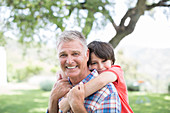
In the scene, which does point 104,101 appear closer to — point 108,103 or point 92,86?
point 108,103

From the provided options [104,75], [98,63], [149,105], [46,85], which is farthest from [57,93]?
[46,85]

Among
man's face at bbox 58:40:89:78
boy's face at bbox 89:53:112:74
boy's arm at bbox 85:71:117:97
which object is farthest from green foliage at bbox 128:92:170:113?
man's face at bbox 58:40:89:78

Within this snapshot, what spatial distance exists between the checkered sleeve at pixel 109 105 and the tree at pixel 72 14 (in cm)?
317

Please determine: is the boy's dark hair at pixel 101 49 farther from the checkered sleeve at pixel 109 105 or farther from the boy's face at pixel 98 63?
the checkered sleeve at pixel 109 105

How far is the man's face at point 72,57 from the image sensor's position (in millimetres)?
1704

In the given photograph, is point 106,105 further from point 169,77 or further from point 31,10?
point 169,77

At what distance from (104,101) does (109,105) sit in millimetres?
50

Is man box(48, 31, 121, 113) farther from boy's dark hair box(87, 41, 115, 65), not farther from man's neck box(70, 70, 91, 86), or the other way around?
boy's dark hair box(87, 41, 115, 65)

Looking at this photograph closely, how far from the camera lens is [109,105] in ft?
4.95

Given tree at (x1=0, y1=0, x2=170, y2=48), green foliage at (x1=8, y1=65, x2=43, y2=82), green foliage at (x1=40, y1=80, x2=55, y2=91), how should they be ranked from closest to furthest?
tree at (x1=0, y1=0, x2=170, y2=48) → green foliage at (x1=40, y1=80, x2=55, y2=91) → green foliage at (x1=8, y1=65, x2=43, y2=82)

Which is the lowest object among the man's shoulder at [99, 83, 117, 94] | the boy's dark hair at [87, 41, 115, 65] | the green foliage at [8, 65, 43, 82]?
the man's shoulder at [99, 83, 117, 94]

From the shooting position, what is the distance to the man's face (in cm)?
170

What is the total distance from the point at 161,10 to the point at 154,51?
50.8m

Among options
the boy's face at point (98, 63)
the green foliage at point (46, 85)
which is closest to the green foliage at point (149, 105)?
the boy's face at point (98, 63)
